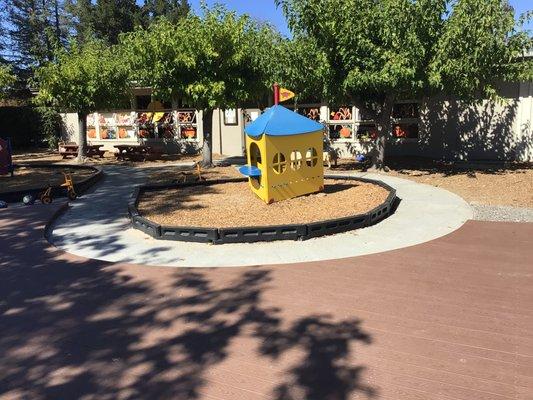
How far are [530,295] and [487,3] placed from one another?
8.63m

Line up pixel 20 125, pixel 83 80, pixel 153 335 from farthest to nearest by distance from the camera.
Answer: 1. pixel 20 125
2. pixel 83 80
3. pixel 153 335

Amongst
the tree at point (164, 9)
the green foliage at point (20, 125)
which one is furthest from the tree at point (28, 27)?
the green foliage at point (20, 125)

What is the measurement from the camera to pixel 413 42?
11.1 m

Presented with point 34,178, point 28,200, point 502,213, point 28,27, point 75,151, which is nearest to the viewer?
point 502,213

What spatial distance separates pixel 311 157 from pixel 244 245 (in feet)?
11.6

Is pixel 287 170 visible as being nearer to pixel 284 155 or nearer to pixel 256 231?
pixel 284 155

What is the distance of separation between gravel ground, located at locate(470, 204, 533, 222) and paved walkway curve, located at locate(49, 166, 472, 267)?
23 centimetres

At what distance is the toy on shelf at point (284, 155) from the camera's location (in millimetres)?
9359

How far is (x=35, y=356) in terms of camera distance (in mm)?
4273

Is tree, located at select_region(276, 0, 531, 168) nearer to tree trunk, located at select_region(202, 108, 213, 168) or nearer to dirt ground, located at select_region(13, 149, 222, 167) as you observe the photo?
tree trunk, located at select_region(202, 108, 213, 168)

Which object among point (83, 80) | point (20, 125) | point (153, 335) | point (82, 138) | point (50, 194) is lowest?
point (153, 335)

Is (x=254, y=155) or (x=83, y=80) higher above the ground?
(x=83, y=80)

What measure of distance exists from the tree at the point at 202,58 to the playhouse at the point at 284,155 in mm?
4966

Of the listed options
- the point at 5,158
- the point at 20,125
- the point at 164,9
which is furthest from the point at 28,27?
the point at 5,158
